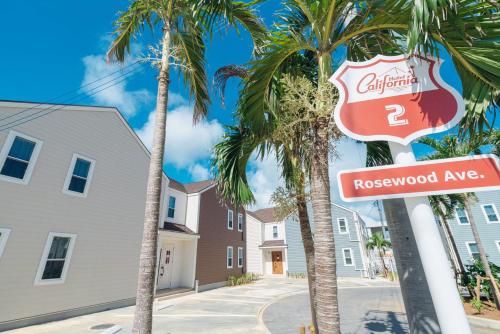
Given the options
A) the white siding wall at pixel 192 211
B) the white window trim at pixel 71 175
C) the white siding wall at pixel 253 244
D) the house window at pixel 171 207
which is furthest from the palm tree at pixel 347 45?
the white siding wall at pixel 253 244

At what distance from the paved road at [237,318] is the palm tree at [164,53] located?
5.48m

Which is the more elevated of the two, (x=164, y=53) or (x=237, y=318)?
(x=164, y=53)

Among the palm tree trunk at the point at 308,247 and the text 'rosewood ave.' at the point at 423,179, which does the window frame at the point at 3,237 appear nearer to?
the palm tree trunk at the point at 308,247

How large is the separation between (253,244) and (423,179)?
2770 cm

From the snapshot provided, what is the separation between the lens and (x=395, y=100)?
6.90 feet

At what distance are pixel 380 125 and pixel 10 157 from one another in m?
12.2

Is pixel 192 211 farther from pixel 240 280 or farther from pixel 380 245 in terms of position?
pixel 380 245

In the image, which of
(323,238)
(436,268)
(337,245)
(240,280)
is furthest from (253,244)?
(436,268)

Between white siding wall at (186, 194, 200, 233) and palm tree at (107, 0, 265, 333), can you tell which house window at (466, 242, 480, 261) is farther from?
palm tree at (107, 0, 265, 333)

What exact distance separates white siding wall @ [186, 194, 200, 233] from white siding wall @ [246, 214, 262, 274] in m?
10.1

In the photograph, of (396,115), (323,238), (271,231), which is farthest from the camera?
(271,231)

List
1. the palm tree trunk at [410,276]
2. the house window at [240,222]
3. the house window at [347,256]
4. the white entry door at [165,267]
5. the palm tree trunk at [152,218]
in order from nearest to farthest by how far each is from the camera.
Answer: the palm tree trunk at [410,276]
the palm tree trunk at [152,218]
the white entry door at [165,267]
the house window at [240,222]
the house window at [347,256]

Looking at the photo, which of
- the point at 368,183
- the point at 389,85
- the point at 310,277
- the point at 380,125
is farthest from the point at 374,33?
the point at 310,277

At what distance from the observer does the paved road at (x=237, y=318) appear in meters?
7.97
